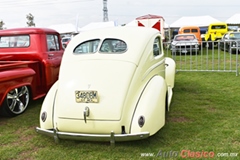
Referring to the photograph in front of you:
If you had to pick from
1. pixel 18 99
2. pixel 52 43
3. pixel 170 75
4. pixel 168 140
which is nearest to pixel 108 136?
→ pixel 168 140

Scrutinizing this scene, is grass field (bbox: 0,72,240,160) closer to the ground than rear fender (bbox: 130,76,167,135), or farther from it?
closer to the ground

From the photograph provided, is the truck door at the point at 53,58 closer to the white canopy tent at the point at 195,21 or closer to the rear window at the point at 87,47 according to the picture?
the rear window at the point at 87,47

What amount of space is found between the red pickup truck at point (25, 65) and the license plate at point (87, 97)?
5.85ft

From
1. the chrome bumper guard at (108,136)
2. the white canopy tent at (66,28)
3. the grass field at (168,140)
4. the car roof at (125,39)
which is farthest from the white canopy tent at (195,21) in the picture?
the chrome bumper guard at (108,136)

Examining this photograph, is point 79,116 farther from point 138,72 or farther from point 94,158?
point 138,72

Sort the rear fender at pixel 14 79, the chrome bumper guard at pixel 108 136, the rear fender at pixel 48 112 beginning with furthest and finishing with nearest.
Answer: the rear fender at pixel 14 79 → the rear fender at pixel 48 112 → the chrome bumper guard at pixel 108 136

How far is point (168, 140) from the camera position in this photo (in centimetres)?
365

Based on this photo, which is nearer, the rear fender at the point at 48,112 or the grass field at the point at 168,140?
the grass field at the point at 168,140

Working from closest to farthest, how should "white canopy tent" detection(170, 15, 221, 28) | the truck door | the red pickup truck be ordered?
the red pickup truck < the truck door < "white canopy tent" detection(170, 15, 221, 28)

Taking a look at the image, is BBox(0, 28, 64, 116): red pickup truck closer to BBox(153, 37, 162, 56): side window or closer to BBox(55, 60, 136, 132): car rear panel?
BBox(55, 60, 136, 132): car rear panel

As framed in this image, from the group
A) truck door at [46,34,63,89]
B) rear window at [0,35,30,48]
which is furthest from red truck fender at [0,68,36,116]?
rear window at [0,35,30,48]

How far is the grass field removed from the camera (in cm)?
329

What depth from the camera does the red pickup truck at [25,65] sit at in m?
4.74

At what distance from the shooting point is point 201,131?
393cm
